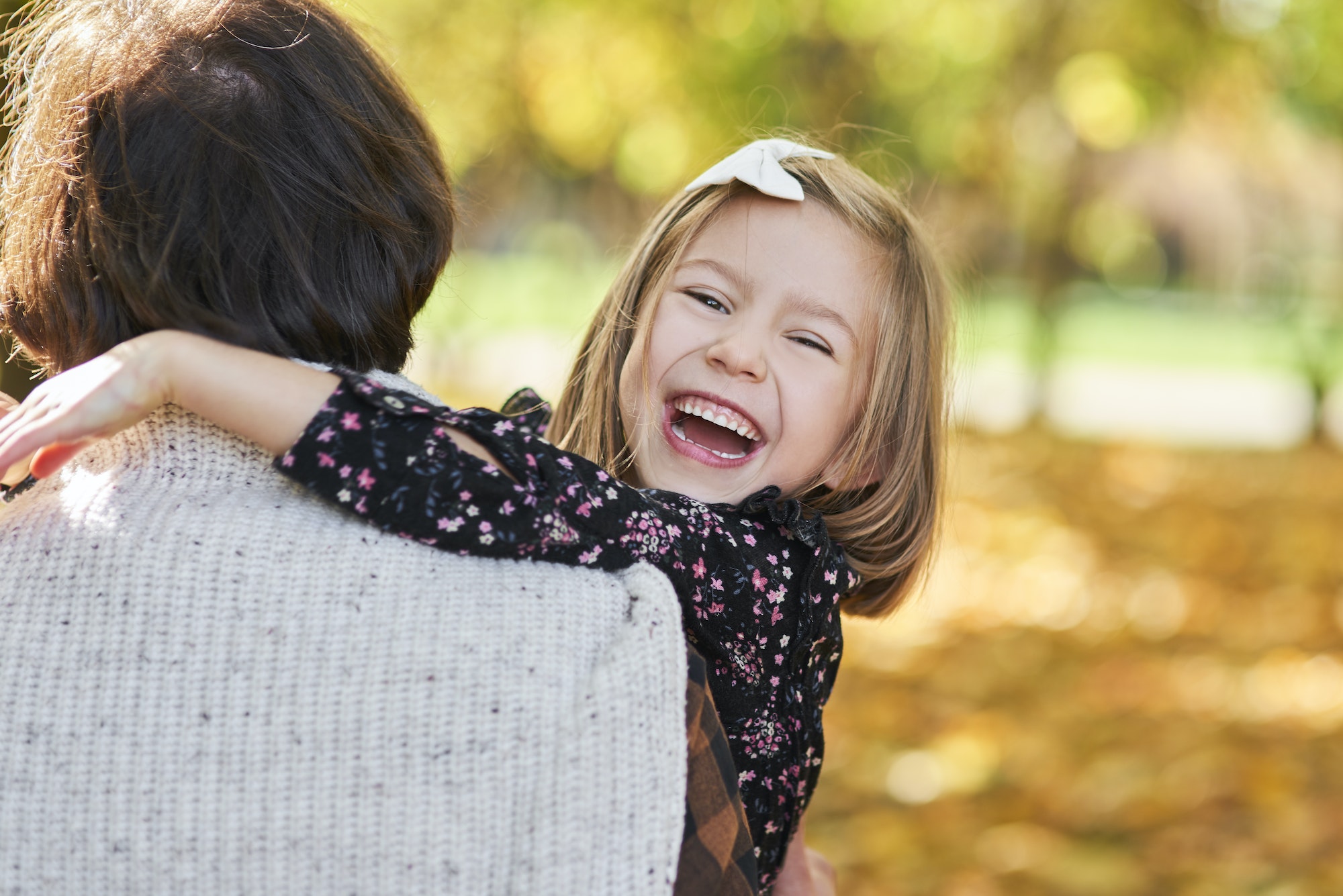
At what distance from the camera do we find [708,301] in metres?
2.06

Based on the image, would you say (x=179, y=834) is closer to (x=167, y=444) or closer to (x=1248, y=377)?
(x=167, y=444)

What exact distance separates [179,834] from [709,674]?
77cm

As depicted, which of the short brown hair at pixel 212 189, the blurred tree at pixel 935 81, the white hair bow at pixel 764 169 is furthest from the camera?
the blurred tree at pixel 935 81

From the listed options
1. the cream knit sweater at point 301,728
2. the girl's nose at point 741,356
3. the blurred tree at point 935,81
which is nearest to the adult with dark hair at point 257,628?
the cream knit sweater at point 301,728

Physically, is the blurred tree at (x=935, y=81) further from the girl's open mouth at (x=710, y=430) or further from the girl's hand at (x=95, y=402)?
the girl's hand at (x=95, y=402)

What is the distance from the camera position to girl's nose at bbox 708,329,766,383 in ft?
6.30

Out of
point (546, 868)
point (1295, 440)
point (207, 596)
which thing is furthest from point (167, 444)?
point (1295, 440)

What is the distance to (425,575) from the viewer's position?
4.13ft

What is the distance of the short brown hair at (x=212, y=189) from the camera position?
130 cm

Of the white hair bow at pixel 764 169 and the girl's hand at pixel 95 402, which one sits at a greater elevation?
the white hair bow at pixel 764 169

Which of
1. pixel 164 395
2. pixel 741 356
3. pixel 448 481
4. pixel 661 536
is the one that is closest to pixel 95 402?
pixel 164 395

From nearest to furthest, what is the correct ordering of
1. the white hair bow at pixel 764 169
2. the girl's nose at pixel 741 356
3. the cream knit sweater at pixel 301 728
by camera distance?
the cream knit sweater at pixel 301 728 → the girl's nose at pixel 741 356 → the white hair bow at pixel 764 169

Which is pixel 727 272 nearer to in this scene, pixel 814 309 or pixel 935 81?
pixel 814 309

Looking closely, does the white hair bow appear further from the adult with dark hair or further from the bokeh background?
the adult with dark hair
